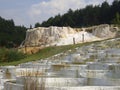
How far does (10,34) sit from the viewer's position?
91.5m

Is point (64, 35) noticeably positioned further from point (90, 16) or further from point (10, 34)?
point (10, 34)

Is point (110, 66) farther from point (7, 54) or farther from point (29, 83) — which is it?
point (7, 54)

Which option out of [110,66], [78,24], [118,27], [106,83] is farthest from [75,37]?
[106,83]

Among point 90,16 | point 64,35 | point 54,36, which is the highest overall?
point 90,16

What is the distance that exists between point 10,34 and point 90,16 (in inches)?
774

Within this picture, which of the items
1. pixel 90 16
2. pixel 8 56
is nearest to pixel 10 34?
pixel 90 16

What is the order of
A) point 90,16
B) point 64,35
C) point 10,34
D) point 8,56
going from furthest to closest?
1. point 10,34
2. point 90,16
3. point 64,35
4. point 8,56

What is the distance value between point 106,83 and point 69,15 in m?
82.6

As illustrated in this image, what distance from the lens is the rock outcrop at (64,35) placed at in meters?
52.3

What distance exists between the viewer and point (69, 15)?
9094 centimetres

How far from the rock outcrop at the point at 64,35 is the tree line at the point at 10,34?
78.1ft

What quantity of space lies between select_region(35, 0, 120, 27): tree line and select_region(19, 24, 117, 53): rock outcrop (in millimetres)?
20330

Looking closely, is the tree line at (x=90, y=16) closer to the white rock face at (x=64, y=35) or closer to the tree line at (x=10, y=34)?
the tree line at (x=10, y=34)

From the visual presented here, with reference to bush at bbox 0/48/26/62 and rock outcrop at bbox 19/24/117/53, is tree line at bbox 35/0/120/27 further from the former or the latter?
bush at bbox 0/48/26/62
